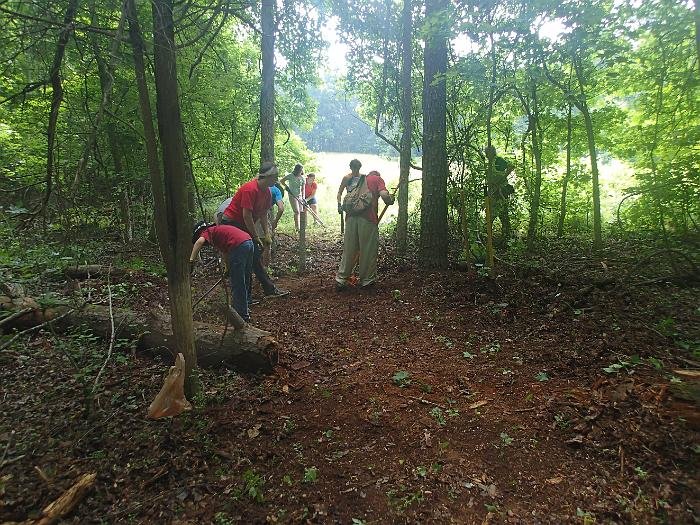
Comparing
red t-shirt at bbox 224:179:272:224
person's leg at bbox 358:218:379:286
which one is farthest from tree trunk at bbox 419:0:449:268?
red t-shirt at bbox 224:179:272:224

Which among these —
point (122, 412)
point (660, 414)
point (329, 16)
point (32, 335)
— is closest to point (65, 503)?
point (122, 412)

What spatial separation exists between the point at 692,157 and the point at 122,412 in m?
6.52

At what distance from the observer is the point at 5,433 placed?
3051 mm

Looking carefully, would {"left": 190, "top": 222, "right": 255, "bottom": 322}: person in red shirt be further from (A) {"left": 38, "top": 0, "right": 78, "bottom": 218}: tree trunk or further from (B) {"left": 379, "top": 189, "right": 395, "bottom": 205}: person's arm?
(B) {"left": 379, "top": 189, "right": 395, "bottom": 205}: person's arm

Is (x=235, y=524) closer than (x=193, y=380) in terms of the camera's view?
Yes

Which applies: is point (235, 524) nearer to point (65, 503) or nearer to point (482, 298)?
point (65, 503)

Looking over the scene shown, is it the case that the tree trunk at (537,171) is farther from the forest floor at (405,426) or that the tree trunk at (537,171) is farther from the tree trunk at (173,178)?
the tree trunk at (173,178)

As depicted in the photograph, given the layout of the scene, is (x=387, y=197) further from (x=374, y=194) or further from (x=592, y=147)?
(x=592, y=147)

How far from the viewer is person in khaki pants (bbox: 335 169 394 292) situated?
674 centimetres

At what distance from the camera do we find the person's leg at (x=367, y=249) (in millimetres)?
6762

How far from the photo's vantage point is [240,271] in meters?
4.99

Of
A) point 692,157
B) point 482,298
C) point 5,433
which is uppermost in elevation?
point 692,157

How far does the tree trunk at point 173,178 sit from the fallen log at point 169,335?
649 mm

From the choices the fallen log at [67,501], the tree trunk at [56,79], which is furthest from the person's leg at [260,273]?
the fallen log at [67,501]
